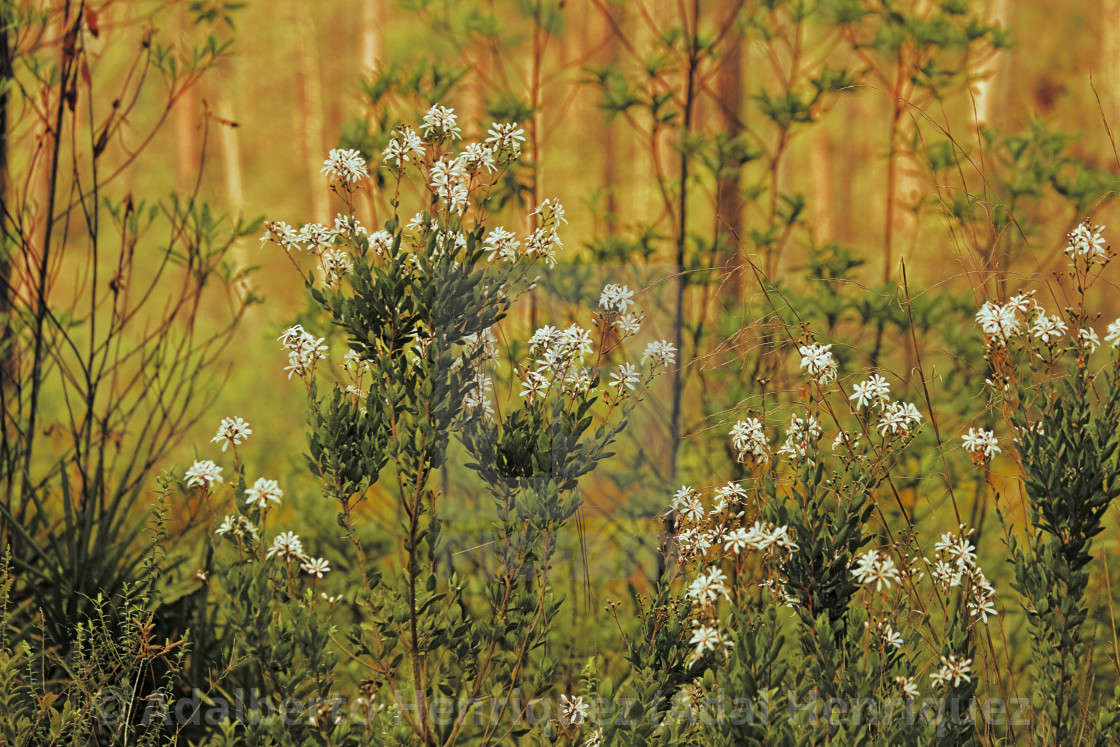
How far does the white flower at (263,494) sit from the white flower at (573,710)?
0.75 metres

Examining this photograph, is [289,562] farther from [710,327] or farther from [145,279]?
[145,279]

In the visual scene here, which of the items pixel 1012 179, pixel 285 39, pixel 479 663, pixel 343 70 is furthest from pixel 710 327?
pixel 343 70

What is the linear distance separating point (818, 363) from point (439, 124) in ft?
3.11

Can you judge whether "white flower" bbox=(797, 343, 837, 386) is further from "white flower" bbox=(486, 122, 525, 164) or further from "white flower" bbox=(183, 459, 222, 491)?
"white flower" bbox=(183, 459, 222, 491)

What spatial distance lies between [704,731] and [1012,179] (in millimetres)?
2721

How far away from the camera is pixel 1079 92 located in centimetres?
1562

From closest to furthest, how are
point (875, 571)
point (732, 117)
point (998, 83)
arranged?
1. point (875, 571)
2. point (732, 117)
3. point (998, 83)

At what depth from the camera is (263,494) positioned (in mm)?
1832

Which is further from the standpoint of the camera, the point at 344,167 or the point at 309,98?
the point at 309,98

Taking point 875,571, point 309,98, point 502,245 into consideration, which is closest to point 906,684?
point 875,571

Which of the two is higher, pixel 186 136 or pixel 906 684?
pixel 186 136

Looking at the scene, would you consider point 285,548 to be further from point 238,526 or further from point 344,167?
point 344,167

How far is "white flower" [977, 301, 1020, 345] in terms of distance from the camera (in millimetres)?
1857

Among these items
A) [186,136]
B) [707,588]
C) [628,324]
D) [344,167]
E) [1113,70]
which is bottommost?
[707,588]
